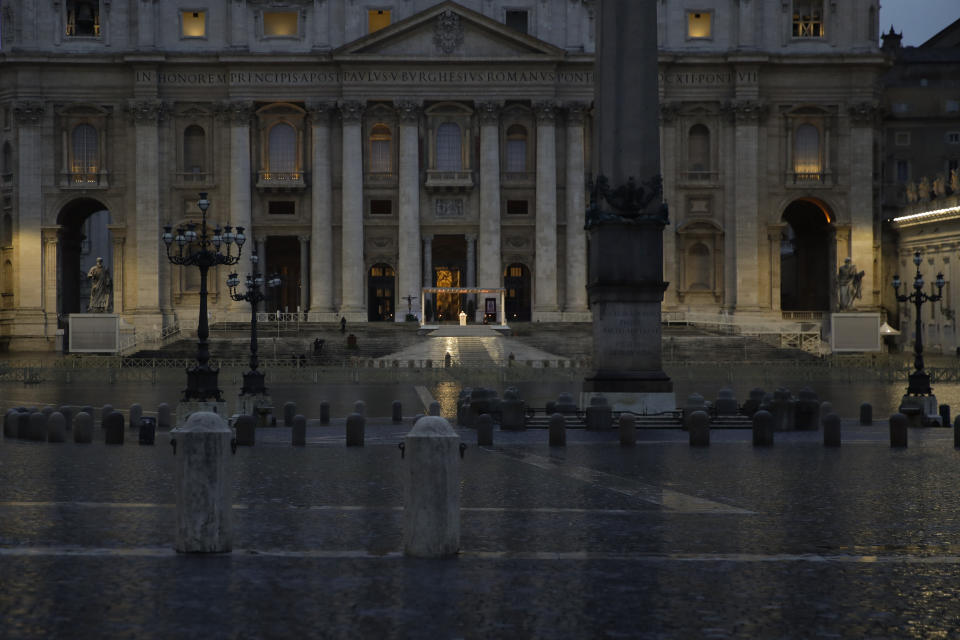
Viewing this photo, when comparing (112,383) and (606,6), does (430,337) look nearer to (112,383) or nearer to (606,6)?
(112,383)

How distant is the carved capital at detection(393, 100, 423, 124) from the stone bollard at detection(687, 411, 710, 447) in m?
58.5

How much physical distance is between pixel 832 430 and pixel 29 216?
65634 mm

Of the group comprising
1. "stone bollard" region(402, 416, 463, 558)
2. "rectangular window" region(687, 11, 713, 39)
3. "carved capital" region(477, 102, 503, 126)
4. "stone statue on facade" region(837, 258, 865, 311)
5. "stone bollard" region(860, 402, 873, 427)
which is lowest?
"stone bollard" region(860, 402, 873, 427)

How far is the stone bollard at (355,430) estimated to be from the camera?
871 inches

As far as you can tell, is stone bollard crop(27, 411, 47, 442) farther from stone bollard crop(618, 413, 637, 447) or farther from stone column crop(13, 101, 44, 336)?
stone column crop(13, 101, 44, 336)

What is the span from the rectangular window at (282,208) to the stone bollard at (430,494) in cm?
7009

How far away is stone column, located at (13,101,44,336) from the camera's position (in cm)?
7719

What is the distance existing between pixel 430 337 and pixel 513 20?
25.5 metres

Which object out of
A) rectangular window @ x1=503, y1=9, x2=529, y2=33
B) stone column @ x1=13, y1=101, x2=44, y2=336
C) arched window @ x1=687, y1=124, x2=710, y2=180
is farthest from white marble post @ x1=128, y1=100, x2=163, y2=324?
arched window @ x1=687, y1=124, x2=710, y2=180

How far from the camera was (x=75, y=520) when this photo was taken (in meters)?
12.8

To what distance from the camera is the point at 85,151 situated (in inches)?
3103

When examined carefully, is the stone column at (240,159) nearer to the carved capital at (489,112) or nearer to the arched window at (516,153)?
the carved capital at (489,112)

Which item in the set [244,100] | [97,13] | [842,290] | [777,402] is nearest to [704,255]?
[842,290]

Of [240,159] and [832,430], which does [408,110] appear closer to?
[240,159]
